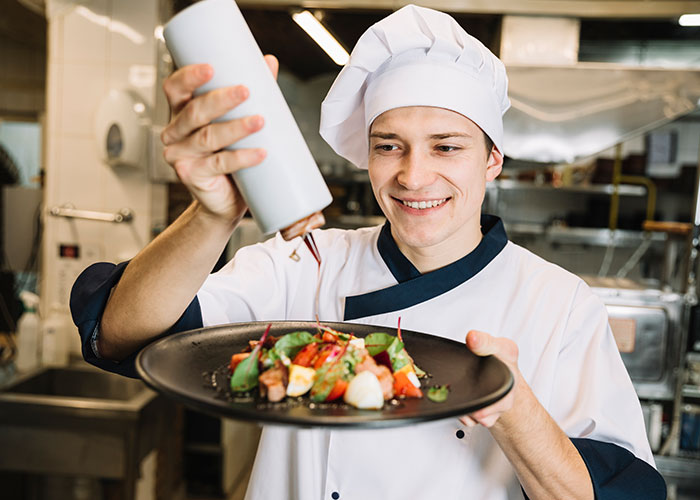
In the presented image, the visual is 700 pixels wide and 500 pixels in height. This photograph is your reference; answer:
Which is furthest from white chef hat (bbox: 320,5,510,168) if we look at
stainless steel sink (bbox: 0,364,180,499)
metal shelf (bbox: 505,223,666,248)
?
metal shelf (bbox: 505,223,666,248)

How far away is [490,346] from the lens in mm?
949

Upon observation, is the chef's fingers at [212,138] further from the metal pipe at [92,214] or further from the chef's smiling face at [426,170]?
the metal pipe at [92,214]

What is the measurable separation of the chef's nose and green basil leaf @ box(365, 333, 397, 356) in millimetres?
322

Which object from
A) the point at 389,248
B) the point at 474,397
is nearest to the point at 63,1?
the point at 389,248

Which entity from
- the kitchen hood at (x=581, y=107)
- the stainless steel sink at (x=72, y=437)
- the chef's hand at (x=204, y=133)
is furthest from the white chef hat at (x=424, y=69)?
the stainless steel sink at (x=72, y=437)

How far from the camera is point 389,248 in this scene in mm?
1406

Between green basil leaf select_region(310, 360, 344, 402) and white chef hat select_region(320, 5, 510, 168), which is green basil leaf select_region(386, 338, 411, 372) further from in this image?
white chef hat select_region(320, 5, 510, 168)

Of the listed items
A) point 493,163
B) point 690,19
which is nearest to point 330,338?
point 493,163

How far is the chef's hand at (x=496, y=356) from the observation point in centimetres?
91

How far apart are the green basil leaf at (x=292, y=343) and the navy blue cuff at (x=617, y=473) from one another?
0.54 metres

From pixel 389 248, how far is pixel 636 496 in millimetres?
705

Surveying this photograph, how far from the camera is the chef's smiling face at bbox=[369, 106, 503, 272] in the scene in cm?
122

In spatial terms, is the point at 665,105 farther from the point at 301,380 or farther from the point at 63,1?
the point at 63,1

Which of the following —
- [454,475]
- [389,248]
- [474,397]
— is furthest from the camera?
[389,248]
